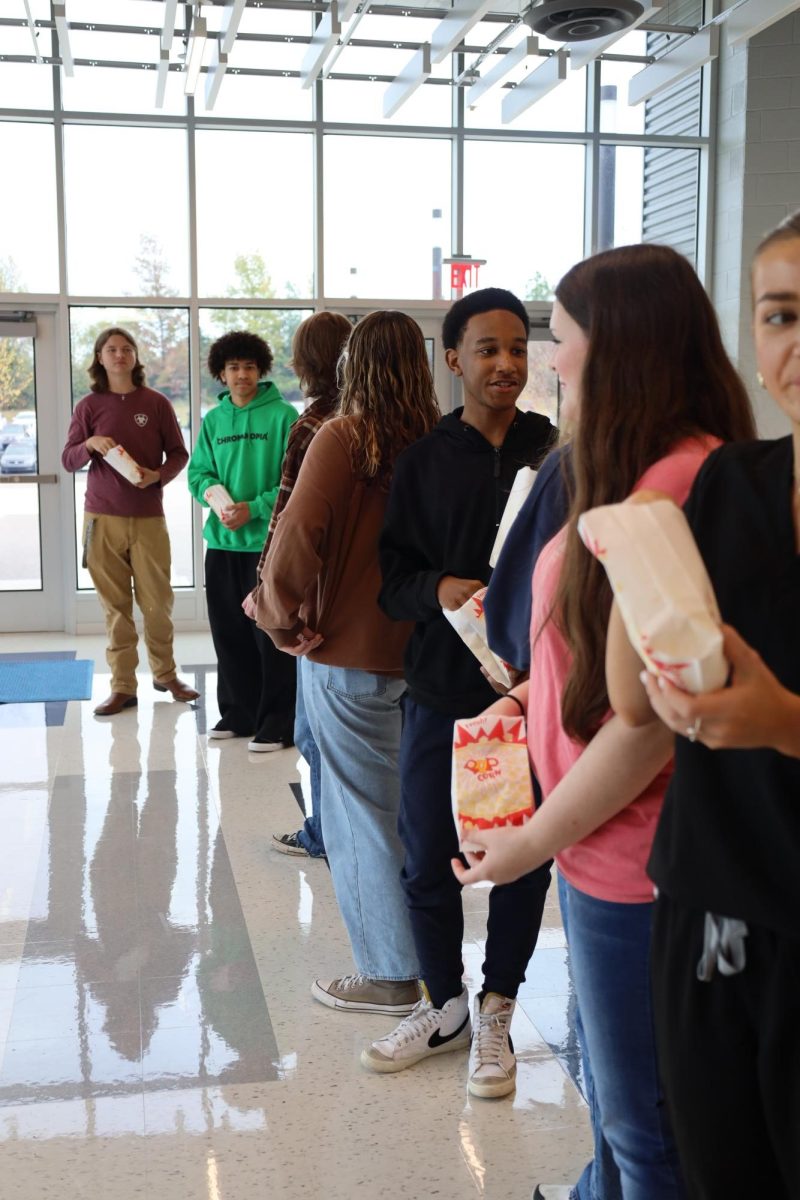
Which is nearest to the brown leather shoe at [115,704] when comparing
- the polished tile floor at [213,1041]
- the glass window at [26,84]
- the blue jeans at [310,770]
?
the polished tile floor at [213,1041]

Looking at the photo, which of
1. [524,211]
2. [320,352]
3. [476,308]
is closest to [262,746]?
[320,352]

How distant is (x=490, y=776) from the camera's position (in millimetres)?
1537

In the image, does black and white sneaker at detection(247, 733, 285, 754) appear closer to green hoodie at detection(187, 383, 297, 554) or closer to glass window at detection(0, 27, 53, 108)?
green hoodie at detection(187, 383, 297, 554)

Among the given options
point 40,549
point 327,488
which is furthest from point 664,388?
point 40,549

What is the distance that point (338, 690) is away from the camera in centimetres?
271

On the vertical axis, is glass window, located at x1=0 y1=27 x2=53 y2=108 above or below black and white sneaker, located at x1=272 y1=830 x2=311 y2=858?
above

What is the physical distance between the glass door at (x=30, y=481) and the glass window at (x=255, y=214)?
1231 millimetres

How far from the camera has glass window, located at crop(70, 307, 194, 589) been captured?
8.14m

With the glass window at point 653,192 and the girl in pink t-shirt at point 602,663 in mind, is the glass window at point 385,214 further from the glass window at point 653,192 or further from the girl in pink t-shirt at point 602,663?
the girl in pink t-shirt at point 602,663

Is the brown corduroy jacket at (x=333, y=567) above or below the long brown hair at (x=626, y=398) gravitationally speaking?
below

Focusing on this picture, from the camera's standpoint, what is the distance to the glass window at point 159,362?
26.7 feet

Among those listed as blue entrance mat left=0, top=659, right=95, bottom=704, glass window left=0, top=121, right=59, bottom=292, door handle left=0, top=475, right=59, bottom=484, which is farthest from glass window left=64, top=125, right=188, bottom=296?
blue entrance mat left=0, top=659, right=95, bottom=704

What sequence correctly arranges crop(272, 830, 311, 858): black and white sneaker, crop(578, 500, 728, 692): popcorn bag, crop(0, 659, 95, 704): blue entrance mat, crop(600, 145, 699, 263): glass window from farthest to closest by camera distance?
1. crop(600, 145, 699, 263): glass window
2. crop(0, 659, 95, 704): blue entrance mat
3. crop(272, 830, 311, 858): black and white sneaker
4. crop(578, 500, 728, 692): popcorn bag

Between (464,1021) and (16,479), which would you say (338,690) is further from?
(16,479)
